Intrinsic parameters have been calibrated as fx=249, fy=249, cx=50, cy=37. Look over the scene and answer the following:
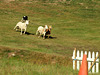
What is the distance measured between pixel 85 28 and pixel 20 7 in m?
20.8

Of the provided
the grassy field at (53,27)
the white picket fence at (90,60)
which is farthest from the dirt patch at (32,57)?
the white picket fence at (90,60)

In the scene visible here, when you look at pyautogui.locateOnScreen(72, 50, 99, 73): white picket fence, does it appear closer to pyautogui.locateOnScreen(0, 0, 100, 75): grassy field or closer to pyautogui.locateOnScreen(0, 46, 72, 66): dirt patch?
pyautogui.locateOnScreen(0, 46, 72, 66): dirt patch

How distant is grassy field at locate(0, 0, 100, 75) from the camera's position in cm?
1952

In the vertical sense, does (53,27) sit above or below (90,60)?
below

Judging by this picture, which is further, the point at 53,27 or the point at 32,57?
the point at 53,27

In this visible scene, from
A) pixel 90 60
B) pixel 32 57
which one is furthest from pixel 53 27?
pixel 90 60

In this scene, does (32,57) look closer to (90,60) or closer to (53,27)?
(90,60)

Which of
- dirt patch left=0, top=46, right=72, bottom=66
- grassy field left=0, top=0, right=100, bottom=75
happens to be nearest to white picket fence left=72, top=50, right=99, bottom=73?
dirt patch left=0, top=46, right=72, bottom=66

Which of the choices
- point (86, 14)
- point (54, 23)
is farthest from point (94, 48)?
point (86, 14)

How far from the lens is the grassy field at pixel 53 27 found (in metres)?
19.5

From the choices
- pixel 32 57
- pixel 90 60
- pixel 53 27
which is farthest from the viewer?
pixel 53 27

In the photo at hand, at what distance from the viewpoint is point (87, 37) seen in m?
29.9

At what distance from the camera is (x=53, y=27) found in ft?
121

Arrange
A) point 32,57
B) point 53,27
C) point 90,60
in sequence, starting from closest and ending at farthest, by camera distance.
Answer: point 90,60
point 32,57
point 53,27
